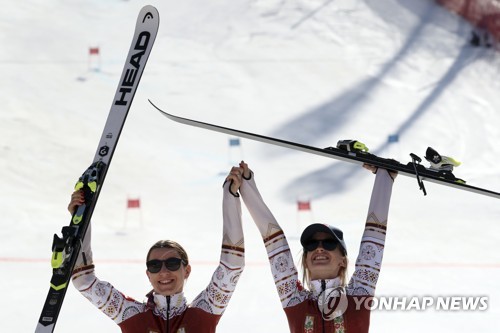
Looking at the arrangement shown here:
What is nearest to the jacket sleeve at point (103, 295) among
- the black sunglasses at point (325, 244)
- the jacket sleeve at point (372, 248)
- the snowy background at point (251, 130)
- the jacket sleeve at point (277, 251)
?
the jacket sleeve at point (277, 251)

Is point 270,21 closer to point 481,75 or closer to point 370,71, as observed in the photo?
point 370,71

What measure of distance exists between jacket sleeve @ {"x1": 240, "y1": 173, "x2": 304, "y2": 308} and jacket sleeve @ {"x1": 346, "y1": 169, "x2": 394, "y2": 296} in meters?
0.21

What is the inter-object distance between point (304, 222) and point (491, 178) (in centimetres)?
216

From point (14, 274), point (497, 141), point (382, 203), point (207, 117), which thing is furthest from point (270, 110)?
point (382, 203)

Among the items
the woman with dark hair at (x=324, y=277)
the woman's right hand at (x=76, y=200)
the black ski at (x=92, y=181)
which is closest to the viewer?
the woman with dark hair at (x=324, y=277)

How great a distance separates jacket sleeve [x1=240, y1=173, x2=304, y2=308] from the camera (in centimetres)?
355

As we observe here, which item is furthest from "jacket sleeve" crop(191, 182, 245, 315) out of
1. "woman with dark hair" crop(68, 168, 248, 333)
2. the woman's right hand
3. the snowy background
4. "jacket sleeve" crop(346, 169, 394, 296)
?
the snowy background

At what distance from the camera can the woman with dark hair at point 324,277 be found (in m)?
3.48

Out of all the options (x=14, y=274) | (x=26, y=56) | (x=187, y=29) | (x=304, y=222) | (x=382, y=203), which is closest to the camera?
(x=382, y=203)

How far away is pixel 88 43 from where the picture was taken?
37.7 ft

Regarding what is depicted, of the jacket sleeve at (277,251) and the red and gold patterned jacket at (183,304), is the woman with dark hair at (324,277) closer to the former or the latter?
the jacket sleeve at (277,251)

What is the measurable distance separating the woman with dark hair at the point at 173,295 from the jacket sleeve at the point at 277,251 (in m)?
0.09

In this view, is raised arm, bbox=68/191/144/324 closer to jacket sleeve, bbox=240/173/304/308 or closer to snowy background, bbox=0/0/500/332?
jacket sleeve, bbox=240/173/304/308

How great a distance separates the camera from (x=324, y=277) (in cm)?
354
